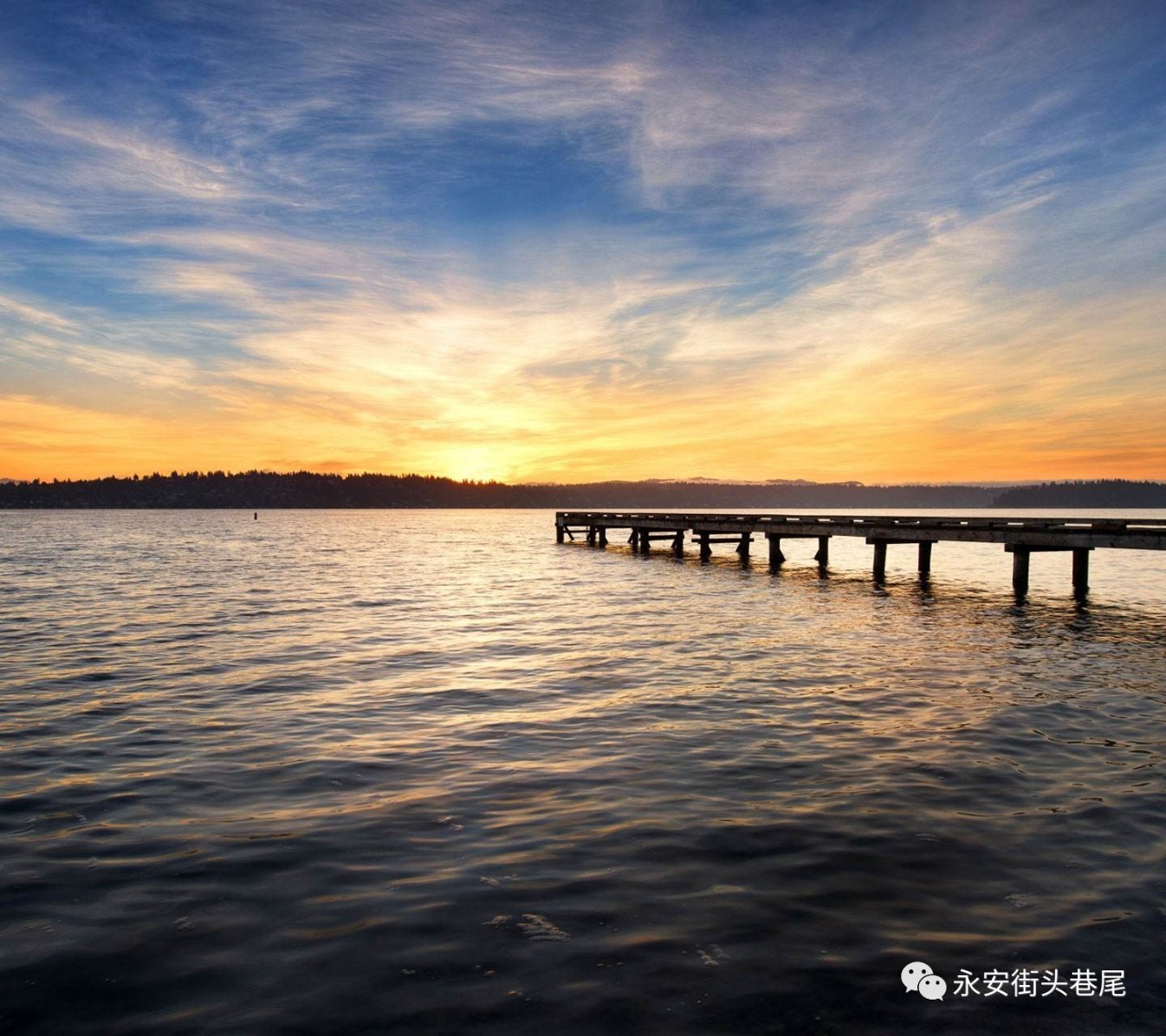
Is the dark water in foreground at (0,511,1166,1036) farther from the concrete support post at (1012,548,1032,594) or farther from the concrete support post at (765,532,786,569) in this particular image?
the concrete support post at (765,532,786,569)

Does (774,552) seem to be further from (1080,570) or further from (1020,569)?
(1080,570)

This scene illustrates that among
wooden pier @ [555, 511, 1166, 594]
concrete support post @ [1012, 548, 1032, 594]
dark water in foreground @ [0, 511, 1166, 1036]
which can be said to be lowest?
dark water in foreground @ [0, 511, 1166, 1036]

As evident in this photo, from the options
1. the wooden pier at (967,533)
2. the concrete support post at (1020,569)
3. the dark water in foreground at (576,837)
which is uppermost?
the wooden pier at (967,533)

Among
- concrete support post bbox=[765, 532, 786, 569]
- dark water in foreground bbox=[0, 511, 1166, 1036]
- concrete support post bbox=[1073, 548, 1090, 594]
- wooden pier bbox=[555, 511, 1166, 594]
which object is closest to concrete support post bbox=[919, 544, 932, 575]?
wooden pier bbox=[555, 511, 1166, 594]

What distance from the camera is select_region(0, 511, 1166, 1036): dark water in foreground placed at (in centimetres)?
484

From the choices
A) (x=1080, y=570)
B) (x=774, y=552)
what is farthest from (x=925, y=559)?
(x=774, y=552)

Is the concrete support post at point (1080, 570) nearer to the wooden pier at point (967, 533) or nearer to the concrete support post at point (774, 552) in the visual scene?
the wooden pier at point (967, 533)

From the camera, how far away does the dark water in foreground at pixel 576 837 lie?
4840mm

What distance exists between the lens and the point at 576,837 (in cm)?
719

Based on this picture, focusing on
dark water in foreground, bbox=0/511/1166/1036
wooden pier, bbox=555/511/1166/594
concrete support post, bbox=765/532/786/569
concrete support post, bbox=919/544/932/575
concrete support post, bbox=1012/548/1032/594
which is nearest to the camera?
dark water in foreground, bbox=0/511/1166/1036

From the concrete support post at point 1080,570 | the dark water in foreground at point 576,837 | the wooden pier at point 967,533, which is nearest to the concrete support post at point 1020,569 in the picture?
the wooden pier at point 967,533

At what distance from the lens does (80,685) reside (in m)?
14.2

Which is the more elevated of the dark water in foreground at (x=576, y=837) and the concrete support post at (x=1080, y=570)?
the concrete support post at (x=1080, y=570)

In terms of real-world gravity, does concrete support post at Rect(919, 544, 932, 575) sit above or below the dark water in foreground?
above
